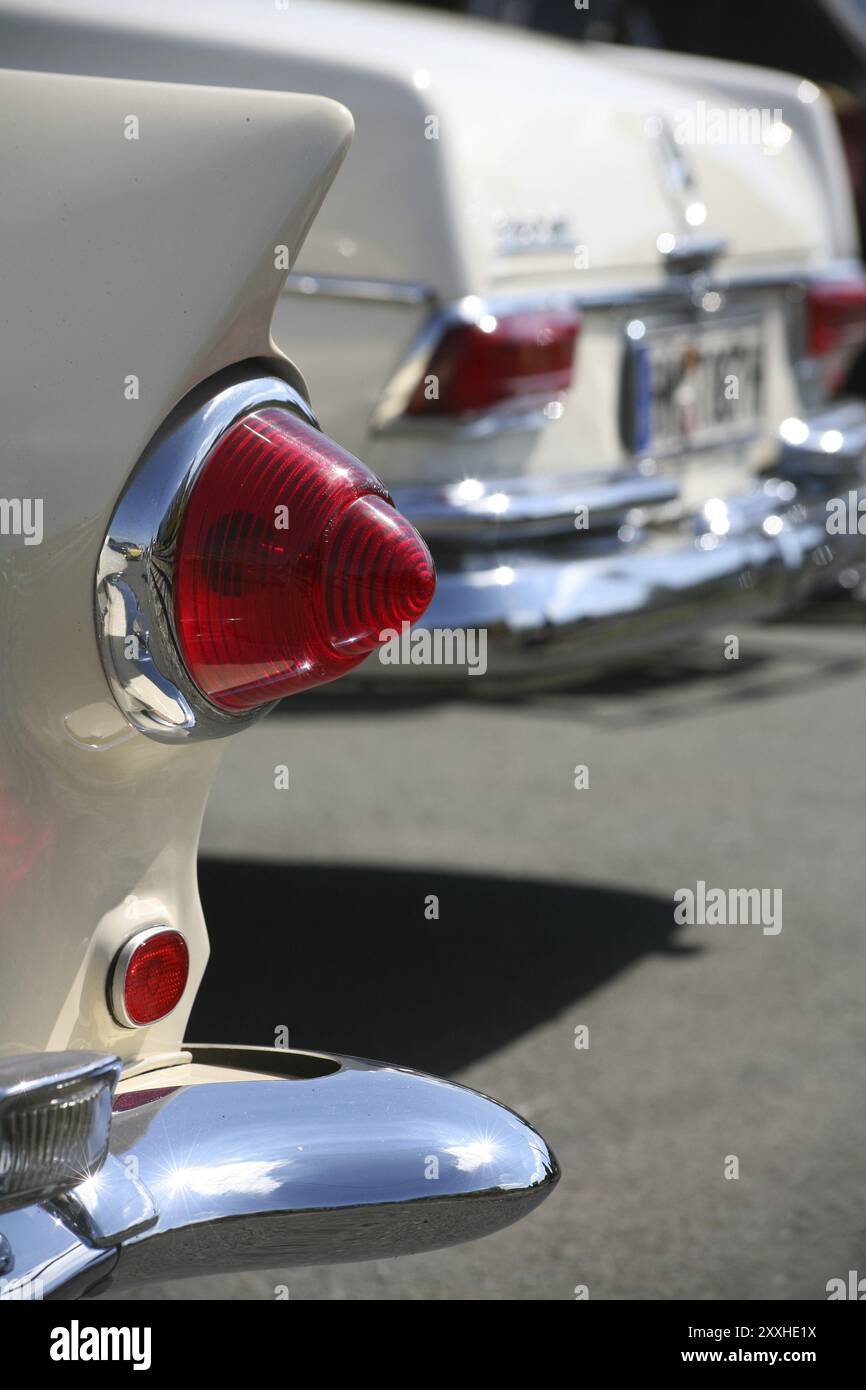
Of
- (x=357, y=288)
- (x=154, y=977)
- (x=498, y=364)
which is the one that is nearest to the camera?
(x=154, y=977)

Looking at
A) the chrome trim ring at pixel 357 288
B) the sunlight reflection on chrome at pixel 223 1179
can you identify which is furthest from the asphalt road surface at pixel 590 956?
the sunlight reflection on chrome at pixel 223 1179

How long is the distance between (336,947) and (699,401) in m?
1.32

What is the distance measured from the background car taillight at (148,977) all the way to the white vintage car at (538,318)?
1.06 metres

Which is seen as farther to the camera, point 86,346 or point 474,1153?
point 474,1153

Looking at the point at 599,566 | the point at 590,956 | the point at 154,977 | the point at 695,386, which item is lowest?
the point at 590,956

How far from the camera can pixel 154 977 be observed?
1.55 metres

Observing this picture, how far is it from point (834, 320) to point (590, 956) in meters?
1.54

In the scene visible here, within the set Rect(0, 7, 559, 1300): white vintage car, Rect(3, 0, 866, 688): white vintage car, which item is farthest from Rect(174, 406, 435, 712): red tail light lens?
Rect(3, 0, 866, 688): white vintage car

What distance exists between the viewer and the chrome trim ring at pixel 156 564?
1336 millimetres

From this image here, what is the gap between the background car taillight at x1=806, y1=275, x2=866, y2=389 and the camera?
3.62 meters

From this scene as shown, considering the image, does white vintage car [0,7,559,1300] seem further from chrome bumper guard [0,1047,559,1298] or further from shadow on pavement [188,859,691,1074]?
shadow on pavement [188,859,691,1074]

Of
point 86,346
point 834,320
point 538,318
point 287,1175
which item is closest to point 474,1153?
point 287,1175

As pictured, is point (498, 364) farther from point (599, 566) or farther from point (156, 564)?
point (156, 564)

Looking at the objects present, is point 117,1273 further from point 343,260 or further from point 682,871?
point 682,871
